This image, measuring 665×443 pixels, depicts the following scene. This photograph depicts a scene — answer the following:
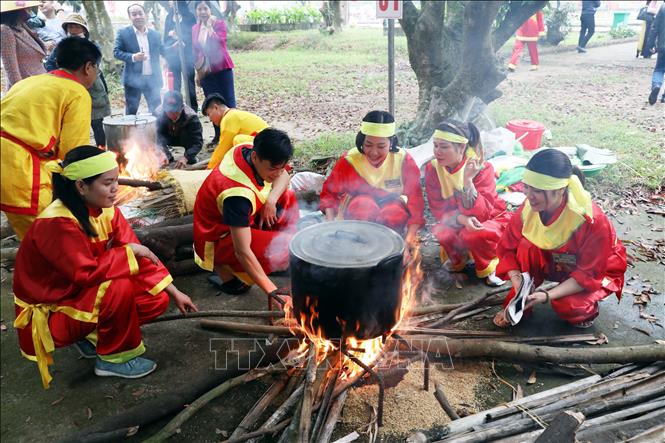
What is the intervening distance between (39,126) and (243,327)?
2.29 metres

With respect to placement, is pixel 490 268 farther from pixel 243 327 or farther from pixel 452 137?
pixel 243 327

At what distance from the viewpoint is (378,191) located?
471 centimetres

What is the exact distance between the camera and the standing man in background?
15.1 metres

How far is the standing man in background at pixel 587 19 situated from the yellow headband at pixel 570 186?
14908mm

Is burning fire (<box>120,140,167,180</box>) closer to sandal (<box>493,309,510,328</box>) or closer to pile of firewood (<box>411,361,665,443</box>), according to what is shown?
sandal (<box>493,309,510,328</box>)

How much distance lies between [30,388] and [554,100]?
11193 millimetres

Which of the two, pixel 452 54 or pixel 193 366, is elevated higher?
pixel 452 54

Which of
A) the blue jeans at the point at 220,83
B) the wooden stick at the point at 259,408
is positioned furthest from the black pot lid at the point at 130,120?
the wooden stick at the point at 259,408

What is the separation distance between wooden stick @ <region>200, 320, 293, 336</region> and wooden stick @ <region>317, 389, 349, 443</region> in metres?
0.67

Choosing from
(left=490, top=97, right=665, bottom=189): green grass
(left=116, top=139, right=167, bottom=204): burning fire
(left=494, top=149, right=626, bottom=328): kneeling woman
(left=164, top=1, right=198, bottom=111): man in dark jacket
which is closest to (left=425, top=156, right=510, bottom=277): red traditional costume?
(left=494, top=149, right=626, bottom=328): kneeling woman

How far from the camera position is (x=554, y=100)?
1080 centimetres

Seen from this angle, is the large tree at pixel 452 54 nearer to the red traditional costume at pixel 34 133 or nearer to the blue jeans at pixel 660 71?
the blue jeans at pixel 660 71

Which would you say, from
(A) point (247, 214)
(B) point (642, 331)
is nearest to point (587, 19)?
(B) point (642, 331)

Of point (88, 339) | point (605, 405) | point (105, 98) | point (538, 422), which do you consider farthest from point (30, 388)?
point (105, 98)
